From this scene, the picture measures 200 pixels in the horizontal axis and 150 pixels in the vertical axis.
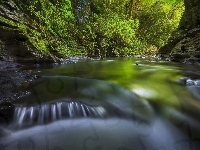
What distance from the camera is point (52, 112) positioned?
372 centimetres

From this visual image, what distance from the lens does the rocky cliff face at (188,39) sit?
34.1ft

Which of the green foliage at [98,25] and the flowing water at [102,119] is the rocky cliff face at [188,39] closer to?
the green foliage at [98,25]

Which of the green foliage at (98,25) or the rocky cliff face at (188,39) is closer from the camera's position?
the rocky cliff face at (188,39)

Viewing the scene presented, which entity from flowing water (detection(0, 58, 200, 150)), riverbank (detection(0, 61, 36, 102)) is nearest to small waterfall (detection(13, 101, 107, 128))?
flowing water (detection(0, 58, 200, 150))

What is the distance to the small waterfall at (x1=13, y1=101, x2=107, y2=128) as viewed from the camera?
11.4ft

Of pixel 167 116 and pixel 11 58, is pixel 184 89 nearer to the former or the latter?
pixel 167 116

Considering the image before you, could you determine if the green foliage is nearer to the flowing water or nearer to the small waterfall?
the flowing water

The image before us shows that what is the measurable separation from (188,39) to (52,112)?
9.51 m

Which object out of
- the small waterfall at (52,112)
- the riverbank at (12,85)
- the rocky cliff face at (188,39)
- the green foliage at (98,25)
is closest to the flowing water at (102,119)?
the small waterfall at (52,112)

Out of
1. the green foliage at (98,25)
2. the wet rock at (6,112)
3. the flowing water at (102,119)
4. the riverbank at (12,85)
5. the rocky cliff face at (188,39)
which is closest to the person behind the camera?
the flowing water at (102,119)

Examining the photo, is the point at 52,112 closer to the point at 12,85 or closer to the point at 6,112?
the point at 6,112

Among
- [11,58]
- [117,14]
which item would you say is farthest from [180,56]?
[117,14]

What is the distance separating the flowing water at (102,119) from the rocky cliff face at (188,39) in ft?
18.5

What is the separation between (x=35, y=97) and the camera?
4223mm
